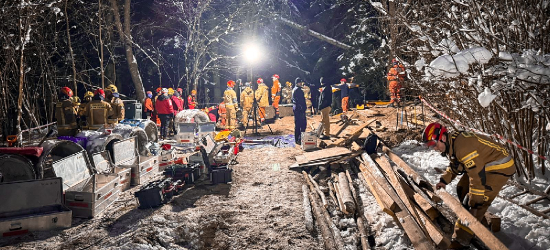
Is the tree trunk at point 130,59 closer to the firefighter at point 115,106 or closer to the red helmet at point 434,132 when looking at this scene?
the firefighter at point 115,106

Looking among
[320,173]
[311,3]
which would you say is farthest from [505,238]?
[311,3]

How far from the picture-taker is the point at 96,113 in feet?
30.3

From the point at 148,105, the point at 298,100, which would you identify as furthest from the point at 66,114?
the point at 298,100

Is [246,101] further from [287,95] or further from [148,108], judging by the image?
[287,95]

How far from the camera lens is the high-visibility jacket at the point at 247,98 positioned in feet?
48.8

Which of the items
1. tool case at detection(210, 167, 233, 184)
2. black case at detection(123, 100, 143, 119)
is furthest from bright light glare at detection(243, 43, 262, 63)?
tool case at detection(210, 167, 233, 184)

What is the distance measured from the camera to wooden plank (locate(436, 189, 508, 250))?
327cm

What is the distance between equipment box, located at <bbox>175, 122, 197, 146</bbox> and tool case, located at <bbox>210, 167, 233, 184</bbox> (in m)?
4.26

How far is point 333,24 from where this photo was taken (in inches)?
1009

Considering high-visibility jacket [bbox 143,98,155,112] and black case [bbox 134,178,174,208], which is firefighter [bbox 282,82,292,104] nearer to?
high-visibility jacket [bbox 143,98,155,112]

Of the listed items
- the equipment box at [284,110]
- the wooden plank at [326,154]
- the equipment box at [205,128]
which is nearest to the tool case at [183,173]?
the wooden plank at [326,154]

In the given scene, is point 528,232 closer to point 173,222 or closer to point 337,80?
point 173,222

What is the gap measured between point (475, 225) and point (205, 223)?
4023 mm

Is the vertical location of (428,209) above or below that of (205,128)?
below
